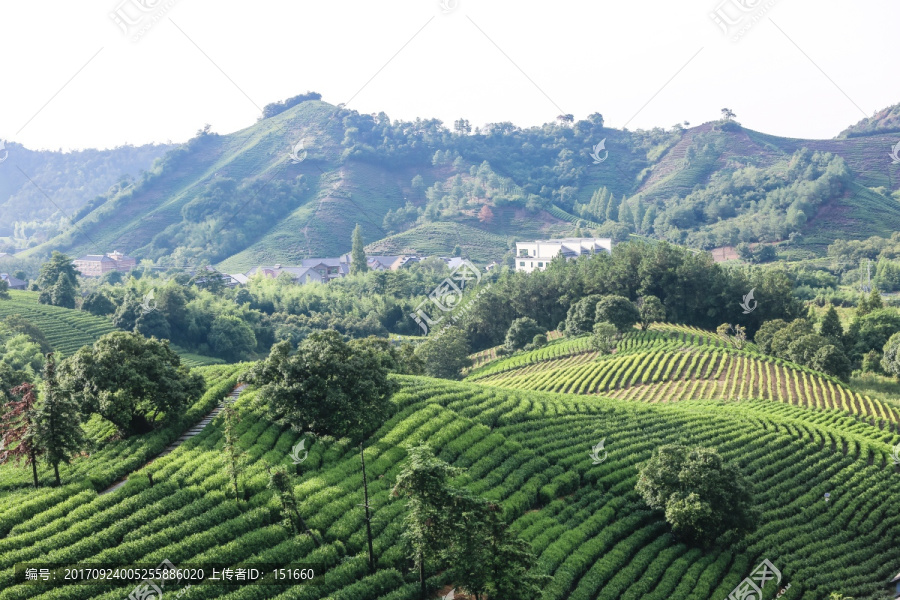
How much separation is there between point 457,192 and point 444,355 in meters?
103

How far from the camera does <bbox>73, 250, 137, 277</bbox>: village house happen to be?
116m

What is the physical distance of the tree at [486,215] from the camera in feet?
459

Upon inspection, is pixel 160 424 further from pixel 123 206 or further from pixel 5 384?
pixel 123 206

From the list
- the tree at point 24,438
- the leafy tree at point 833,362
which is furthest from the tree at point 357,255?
the tree at point 24,438

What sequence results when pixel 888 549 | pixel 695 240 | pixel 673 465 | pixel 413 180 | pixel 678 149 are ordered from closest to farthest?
pixel 673 465 < pixel 888 549 < pixel 695 240 < pixel 413 180 < pixel 678 149

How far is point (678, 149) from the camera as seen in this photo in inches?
7283

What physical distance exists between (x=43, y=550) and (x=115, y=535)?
1.43 meters

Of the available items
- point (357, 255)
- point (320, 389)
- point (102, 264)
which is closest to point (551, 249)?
point (357, 255)

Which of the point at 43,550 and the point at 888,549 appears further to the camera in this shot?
the point at 888,549

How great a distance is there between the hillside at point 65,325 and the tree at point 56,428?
3819 centimetres

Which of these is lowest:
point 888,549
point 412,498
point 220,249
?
point 888,549

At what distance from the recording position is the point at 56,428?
700 inches

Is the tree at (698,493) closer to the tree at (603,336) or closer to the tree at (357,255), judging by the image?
the tree at (603,336)

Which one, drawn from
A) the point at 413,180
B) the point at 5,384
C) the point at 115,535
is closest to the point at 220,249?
the point at 413,180
